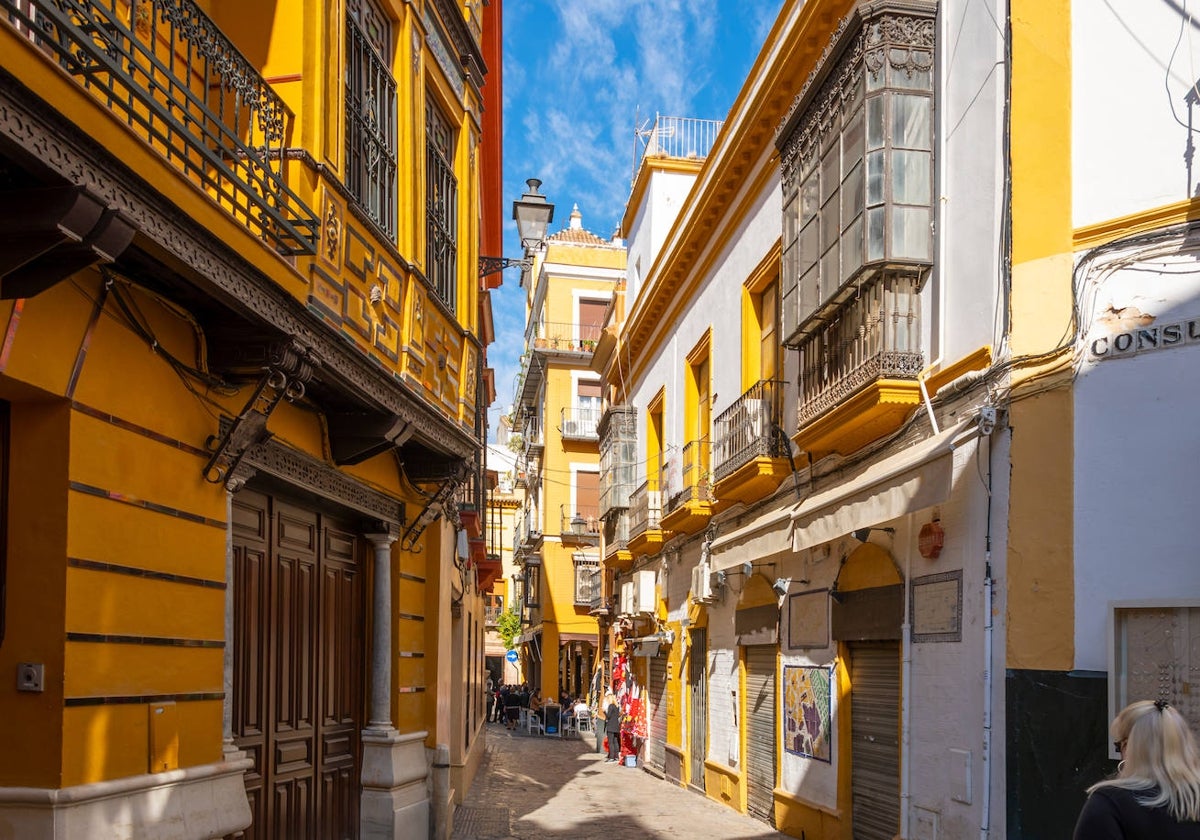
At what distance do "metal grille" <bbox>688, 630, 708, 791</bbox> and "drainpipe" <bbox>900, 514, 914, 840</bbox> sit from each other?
7.79 meters

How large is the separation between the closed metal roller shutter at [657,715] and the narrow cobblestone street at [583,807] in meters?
0.35

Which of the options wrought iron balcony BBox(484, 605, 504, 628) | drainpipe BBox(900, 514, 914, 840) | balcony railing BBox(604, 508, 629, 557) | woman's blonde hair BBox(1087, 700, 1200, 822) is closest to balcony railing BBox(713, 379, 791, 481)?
drainpipe BBox(900, 514, 914, 840)

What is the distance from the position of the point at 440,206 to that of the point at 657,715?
1291 centimetres

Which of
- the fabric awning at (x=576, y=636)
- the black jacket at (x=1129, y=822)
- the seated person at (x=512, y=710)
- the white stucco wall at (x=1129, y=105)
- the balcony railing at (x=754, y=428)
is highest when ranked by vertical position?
the white stucco wall at (x=1129, y=105)

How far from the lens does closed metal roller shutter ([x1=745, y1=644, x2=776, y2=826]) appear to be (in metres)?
14.0

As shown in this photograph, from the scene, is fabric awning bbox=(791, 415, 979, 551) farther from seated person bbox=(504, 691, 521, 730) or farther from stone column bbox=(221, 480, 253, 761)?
seated person bbox=(504, 691, 521, 730)

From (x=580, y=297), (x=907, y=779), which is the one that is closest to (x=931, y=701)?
(x=907, y=779)

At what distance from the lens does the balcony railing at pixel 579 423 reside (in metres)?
41.6

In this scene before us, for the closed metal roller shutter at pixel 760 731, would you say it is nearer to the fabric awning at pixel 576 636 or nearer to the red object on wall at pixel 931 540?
the red object on wall at pixel 931 540

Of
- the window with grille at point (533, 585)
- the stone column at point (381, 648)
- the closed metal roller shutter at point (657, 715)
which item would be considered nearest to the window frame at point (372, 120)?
the stone column at point (381, 648)

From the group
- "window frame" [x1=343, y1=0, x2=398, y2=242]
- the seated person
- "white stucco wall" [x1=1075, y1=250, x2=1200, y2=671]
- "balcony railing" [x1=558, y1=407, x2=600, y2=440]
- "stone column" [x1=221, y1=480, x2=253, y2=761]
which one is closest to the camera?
"stone column" [x1=221, y1=480, x2=253, y2=761]

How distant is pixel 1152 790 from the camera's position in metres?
3.55

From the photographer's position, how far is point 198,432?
21.0ft

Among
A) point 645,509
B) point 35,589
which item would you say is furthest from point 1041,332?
point 645,509
